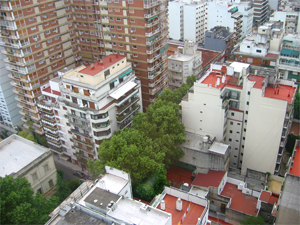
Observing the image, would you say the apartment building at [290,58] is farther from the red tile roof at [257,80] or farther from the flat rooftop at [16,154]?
the flat rooftop at [16,154]

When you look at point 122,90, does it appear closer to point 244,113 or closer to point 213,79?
point 213,79

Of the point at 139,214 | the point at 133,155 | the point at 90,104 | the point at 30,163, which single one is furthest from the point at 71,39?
the point at 139,214

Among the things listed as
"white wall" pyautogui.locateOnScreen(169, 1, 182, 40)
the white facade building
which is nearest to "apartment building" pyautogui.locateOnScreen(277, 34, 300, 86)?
"white wall" pyautogui.locateOnScreen(169, 1, 182, 40)

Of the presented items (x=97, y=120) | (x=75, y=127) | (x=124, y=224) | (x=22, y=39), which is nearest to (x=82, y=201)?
(x=124, y=224)

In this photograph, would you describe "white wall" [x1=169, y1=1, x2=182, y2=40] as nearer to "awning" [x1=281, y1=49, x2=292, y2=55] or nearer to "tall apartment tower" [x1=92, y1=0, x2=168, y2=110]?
"tall apartment tower" [x1=92, y1=0, x2=168, y2=110]

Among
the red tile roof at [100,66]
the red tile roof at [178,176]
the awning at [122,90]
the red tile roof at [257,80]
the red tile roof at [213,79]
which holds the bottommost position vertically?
the red tile roof at [178,176]

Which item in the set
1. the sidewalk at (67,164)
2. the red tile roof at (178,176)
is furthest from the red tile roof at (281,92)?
the sidewalk at (67,164)
